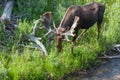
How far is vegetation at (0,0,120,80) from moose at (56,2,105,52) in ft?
1.19

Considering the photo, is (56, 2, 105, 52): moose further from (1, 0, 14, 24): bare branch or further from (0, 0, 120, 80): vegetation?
(1, 0, 14, 24): bare branch

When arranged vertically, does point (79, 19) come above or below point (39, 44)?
above

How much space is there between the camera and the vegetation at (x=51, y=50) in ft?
24.7

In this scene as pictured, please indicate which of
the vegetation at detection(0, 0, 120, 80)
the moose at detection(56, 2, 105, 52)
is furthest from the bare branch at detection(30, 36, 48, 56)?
the moose at detection(56, 2, 105, 52)

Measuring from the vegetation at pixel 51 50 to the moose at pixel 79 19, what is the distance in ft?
1.19

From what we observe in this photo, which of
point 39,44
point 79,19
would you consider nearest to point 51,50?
point 39,44

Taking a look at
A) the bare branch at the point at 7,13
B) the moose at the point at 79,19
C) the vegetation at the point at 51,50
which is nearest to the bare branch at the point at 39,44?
the vegetation at the point at 51,50

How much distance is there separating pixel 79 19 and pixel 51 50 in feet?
4.34

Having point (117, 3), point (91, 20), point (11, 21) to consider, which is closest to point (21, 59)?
point (11, 21)

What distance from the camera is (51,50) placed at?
812cm

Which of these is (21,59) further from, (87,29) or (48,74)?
(87,29)

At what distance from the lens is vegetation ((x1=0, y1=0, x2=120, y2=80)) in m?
7.53

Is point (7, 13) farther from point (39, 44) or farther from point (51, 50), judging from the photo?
point (51, 50)

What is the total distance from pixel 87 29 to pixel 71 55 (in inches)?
52.5
